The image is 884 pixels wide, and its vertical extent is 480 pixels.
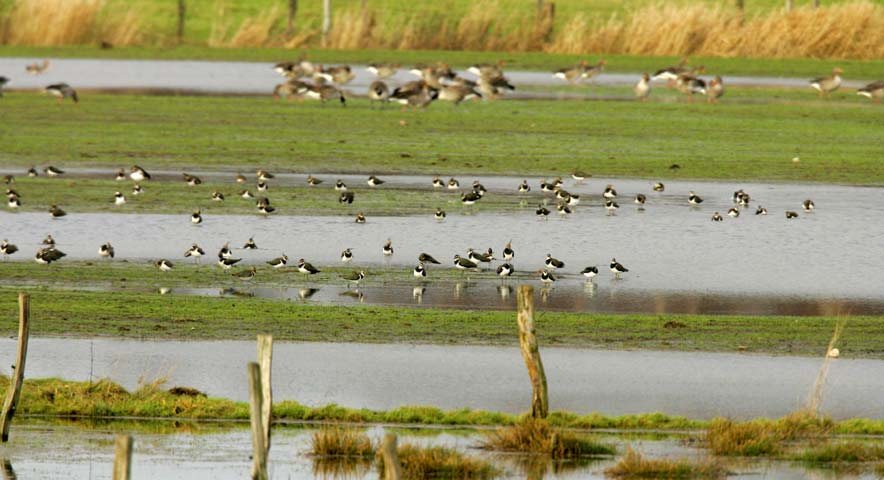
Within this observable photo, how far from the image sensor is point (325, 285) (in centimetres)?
2284

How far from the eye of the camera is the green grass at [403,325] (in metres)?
19.4

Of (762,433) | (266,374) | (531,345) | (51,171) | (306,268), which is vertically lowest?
(762,433)

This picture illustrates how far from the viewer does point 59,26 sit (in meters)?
70.1

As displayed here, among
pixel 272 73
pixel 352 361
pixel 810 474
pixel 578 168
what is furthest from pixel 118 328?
pixel 272 73

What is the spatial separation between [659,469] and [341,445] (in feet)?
8.92

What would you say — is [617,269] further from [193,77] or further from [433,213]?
[193,77]

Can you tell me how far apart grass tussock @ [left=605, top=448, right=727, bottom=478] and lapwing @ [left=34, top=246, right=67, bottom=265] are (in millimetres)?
11471

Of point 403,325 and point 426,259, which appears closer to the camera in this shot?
point 403,325

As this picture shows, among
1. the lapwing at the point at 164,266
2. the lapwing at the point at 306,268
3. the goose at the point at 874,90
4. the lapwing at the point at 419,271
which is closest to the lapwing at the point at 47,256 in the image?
the lapwing at the point at 164,266

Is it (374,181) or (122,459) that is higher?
A: (374,181)

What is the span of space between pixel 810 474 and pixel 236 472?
15.6 ft

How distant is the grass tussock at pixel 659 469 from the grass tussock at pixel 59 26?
188 ft

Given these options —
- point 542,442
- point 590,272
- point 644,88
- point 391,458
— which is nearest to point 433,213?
point 590,272

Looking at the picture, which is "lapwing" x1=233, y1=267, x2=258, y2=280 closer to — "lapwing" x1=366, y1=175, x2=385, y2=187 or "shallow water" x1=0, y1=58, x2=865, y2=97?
"lapwing" x1=366, y1=175, x2=385, y2=187
